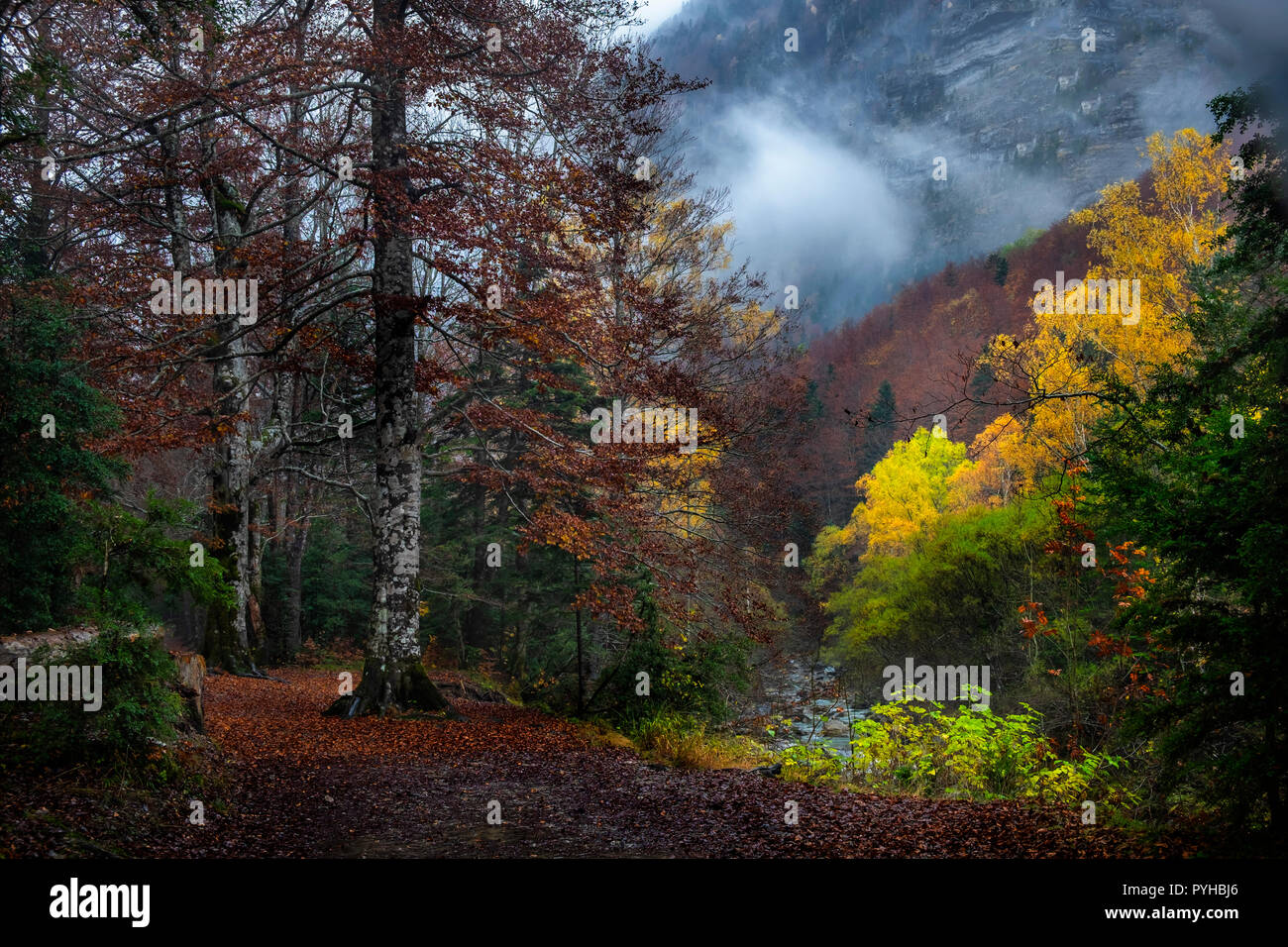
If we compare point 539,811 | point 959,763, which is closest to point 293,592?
point 539,811

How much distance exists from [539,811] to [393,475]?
225 inches

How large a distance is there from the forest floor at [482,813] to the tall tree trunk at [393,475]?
153 centimetres

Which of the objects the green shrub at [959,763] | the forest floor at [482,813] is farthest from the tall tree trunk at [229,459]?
the green shrub at [959,763]

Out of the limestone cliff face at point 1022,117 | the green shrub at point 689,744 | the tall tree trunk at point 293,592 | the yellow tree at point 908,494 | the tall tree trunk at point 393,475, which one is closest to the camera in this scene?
the green shrub at point 689,744

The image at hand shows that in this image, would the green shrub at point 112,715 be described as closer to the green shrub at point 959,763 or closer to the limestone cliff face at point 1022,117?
the green shrub at point 959,763

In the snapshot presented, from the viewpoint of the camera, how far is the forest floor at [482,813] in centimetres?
464

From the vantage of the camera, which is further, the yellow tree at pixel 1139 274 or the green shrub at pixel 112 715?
the yellow tree at pixel 1139 274

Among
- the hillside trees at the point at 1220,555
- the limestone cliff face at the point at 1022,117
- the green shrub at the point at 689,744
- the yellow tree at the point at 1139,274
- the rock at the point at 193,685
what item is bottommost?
the green shrub at the point at 689,744

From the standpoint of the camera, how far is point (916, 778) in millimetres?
7754

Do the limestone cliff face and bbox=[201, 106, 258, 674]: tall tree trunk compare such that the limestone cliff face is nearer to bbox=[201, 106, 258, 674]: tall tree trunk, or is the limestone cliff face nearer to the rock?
bbox=[201, 106, 258, 674]: tall tree trunk

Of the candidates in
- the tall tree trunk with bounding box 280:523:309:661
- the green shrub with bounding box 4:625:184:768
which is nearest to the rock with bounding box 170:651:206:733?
the green shrub with bounding box 4:625:184:768
